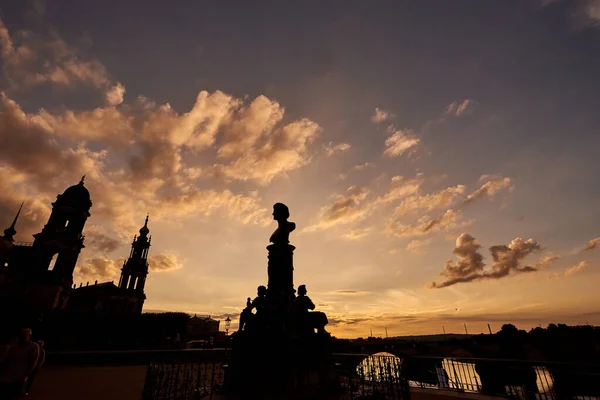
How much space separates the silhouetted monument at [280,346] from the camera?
8.32m

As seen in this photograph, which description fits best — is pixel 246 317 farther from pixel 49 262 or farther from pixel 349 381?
pixel 49 262

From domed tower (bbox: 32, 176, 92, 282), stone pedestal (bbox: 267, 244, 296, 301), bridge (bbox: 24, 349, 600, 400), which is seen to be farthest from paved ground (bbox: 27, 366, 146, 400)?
domed tower (bbox: 32, 176, 92, 282)

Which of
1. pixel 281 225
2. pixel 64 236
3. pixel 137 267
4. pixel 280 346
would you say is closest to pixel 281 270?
pixel 281 225

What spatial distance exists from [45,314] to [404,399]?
31267 millimetres

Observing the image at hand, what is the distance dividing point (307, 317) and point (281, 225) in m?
3.85

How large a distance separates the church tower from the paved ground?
34670 millimetres

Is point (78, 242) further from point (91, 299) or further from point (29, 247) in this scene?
point (91, 299)

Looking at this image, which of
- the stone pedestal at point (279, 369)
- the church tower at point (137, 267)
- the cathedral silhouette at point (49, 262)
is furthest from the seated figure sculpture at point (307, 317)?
the church tower at point (137, 267)

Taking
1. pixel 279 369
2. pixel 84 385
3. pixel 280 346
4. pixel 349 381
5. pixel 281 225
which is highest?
pixel 281 225

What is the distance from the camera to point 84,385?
10.5 metres

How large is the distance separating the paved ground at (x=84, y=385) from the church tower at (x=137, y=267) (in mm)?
34670

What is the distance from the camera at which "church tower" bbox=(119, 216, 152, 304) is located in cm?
4492

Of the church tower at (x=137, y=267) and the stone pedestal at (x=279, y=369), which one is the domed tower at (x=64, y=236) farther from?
the stone pedestal at (x=279, y=369)

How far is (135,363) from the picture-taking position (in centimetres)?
1745
